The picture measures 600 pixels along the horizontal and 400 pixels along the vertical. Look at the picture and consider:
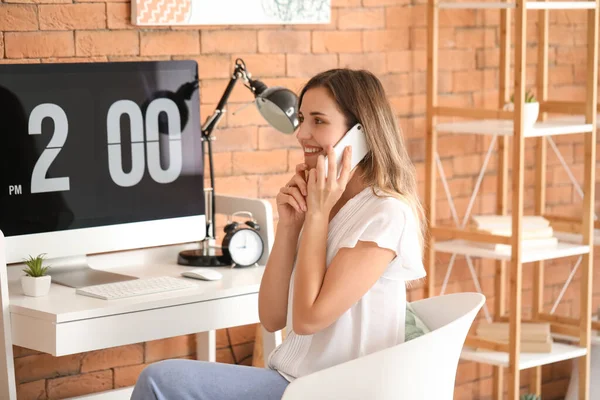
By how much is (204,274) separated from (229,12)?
0.86 meters

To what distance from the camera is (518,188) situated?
2.98 meters

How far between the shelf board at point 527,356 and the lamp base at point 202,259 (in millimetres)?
904

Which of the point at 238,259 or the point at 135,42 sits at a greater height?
the point at 135,42

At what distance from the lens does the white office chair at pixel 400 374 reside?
6.13 feet

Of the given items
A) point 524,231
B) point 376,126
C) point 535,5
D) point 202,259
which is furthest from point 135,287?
point 535,5

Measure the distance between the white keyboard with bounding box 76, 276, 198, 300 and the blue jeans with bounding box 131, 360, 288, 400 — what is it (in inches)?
14.6

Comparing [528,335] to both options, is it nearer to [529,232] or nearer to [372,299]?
[529,232]

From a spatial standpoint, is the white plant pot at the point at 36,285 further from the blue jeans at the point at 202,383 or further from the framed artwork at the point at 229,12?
the framed artwork at the point at 229,12

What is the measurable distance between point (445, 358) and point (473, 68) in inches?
73.7

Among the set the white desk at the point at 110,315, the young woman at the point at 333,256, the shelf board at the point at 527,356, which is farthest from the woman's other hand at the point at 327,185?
the shelf board at the point at 527,356

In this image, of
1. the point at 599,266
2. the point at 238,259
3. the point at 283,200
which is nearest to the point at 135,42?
the point at 238,259

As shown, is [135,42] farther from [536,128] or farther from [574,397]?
[574,397]

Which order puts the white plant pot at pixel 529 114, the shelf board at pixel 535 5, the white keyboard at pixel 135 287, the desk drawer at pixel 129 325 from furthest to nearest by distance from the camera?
the white plant pot at pixel 529 114
the shelf board at pixel 535 5
the white keyboard at pixel 135 287
the desk drawer at pixel 129 325

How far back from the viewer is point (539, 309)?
11.8 ft
